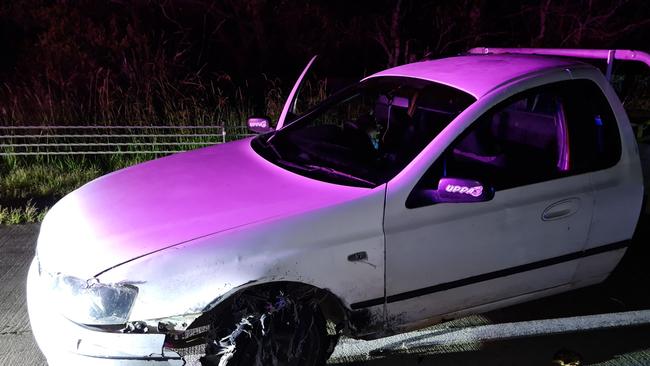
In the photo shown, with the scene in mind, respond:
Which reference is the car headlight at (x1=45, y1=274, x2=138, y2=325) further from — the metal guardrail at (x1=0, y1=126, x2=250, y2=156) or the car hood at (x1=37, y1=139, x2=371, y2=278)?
the metal guardrail at (x1=0, y1=126, x2=250, y2=156)

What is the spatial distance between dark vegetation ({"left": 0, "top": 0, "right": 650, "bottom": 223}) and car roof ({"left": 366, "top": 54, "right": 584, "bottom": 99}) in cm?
610

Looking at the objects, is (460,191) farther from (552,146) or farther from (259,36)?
(259,36)

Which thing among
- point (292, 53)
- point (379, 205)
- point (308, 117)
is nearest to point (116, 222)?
point (379, 205)

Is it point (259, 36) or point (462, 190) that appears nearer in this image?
point (462, 190)

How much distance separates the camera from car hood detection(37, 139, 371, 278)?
2506 mm

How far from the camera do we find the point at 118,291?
239cm

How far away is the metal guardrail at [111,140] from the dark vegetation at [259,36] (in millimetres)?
2050

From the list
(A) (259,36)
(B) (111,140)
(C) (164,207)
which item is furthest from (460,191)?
(A) (259,36)

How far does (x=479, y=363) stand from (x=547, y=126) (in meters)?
1.51

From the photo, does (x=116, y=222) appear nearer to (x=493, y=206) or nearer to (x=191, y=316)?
(x=191, y=316)

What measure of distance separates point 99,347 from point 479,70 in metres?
2.47

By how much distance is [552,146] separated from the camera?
3.41m

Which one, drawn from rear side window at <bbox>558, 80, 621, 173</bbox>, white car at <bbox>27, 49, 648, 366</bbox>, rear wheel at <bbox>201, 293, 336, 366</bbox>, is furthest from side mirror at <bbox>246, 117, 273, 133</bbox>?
rear side window at <bbox>558, 80, 621, 173</bbox>

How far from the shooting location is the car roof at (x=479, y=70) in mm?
3109
